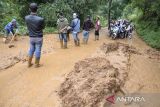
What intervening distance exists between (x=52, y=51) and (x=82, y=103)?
20.6 feet

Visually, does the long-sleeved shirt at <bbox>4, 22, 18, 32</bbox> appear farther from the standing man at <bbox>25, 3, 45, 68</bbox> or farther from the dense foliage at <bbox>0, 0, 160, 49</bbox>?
the standing man at <bbox>25, 3, 45, 68</bbox>

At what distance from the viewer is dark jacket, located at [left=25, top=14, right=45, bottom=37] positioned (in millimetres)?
9587

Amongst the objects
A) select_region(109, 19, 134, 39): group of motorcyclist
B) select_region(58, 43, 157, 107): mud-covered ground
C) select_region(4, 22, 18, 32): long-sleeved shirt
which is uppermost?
select_region(4, 22, 18, 32): long-sleeved shirt

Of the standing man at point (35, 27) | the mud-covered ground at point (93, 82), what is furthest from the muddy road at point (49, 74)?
the standing man at point (35, 27)

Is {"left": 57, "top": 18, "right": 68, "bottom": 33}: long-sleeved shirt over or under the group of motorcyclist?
over

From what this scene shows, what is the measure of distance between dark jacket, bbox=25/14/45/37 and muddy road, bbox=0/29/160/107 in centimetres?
117

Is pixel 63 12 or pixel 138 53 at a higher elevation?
pixel 63 12

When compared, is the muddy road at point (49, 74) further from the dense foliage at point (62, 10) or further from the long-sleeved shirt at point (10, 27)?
the dense foliage at point (62, 10)

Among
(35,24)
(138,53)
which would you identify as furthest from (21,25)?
(35,24)

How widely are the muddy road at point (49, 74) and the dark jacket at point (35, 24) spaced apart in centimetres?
117

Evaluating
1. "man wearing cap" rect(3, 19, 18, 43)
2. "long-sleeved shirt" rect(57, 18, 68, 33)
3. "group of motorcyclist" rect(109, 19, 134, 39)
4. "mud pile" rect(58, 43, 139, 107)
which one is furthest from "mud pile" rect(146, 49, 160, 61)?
"man wearing cap" rect(3, 19, 18, 43)

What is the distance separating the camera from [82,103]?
755 centimetres

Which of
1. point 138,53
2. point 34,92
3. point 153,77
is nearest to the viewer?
point 34,92

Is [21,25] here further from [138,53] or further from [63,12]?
[138,53]
